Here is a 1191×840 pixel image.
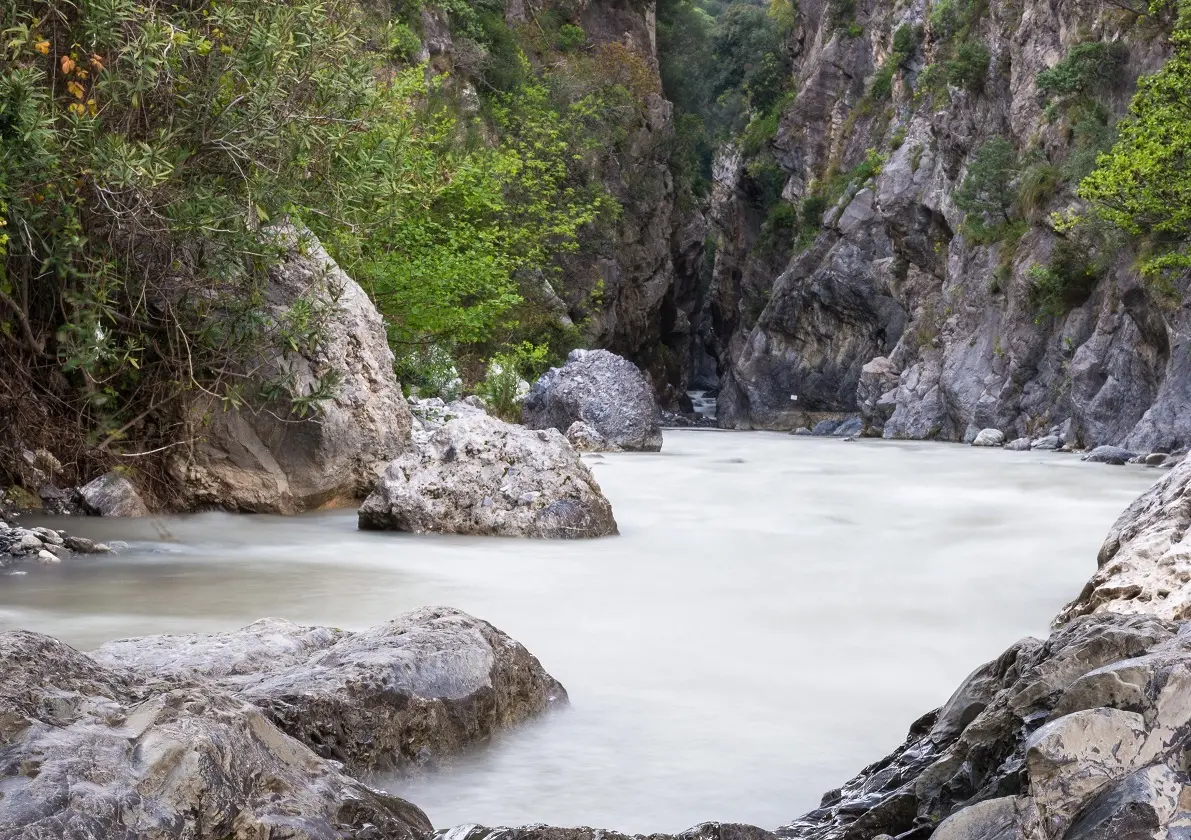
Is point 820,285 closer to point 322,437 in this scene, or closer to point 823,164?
point 823,164

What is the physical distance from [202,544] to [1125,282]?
634 inches

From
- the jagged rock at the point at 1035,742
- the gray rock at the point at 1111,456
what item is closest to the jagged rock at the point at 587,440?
the gray rock at the point at 1111,456

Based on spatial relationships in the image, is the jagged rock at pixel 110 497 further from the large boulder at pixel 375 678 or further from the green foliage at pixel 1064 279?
the green foliage at pixel 1064 279

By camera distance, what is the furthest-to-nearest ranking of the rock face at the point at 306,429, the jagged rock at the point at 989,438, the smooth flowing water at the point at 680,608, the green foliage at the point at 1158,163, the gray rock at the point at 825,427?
the gray rock at the point at 825,427
the jagged rock at the point at 989,438
the green foliage at the point at 1158,163
the rock face at the point at 306,429
the smooth flowing water at the point at 680,608

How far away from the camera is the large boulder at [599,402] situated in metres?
17.3

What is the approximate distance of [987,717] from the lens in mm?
2666

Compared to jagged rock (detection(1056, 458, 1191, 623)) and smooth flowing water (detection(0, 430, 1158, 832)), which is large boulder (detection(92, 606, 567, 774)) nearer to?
smooth flowing water (detection(0, 430, 1158, 832))

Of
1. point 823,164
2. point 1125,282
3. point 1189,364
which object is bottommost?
point 1189,364

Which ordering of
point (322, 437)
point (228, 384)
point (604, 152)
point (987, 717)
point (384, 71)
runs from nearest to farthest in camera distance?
1. point (987, 717)
2. point (228, 384)
3. point (322, 437)
4. point (384, 71)
5. point (604, 152)

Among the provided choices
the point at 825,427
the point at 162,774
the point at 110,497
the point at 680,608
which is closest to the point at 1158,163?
the point at 680,608

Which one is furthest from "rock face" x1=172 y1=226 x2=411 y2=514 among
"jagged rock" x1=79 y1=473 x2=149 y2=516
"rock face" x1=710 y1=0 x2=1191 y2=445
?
"rock face" x1=710 y1=0 x2=1191 y2=445

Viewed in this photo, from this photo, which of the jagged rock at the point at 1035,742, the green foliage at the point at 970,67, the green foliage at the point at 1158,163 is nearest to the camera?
the jagged rock at the point at 1035,742

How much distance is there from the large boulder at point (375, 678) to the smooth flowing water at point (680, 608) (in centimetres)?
11

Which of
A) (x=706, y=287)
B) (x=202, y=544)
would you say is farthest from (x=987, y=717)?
(x=706, y=287)
